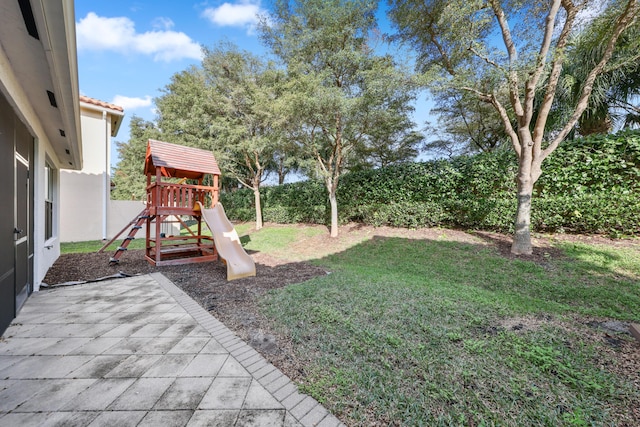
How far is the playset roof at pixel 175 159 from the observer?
5989 millimetres

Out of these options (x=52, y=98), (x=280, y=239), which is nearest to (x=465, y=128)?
(x=280, y=239)

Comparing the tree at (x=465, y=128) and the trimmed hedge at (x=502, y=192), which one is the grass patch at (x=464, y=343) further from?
the tree at (x=465, y=128)

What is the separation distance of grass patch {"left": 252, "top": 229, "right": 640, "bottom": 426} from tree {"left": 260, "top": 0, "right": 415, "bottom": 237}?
16.7ft

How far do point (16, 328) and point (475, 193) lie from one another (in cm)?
896

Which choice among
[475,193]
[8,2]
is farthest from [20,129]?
[475,193]

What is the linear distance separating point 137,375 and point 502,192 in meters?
7.84

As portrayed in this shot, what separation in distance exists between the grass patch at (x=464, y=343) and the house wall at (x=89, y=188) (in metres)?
9.39

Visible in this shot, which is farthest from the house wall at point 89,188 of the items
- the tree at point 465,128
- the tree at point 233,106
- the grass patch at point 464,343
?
the tree at point 465,128

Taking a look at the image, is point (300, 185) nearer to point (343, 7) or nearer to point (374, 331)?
point (343, 7)

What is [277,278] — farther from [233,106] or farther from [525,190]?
[233,106]

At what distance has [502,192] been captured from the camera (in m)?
6.39

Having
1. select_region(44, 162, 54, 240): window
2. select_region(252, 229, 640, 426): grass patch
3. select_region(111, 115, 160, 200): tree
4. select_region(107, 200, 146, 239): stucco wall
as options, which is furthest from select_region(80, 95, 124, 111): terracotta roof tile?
select_region(252, 229, 640, 426): grass patch

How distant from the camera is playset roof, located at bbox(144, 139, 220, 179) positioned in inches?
236

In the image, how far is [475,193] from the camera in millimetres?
6887
